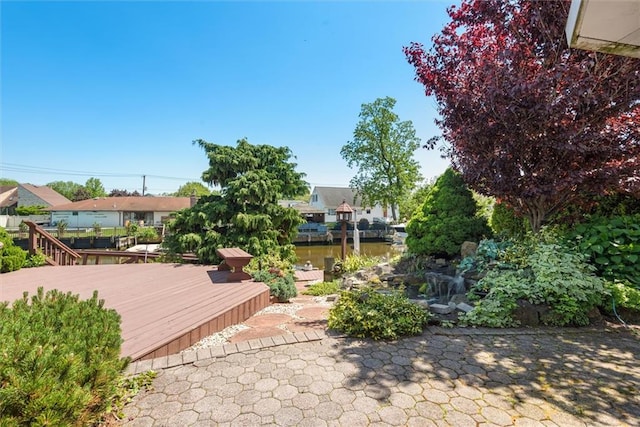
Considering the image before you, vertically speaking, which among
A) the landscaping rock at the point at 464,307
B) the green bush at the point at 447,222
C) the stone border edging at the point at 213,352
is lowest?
the stone border edging at the point at 213,352

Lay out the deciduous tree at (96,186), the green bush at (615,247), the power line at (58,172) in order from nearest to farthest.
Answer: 1. the green bush at (615,247)
2. the power line at (58,172)
3. the deciduous tree at (96,186)

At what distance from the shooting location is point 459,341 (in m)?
3.10

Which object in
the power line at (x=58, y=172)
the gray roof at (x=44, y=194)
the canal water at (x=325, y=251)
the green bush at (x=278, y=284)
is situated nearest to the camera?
the green bush at (x=278, y=284)

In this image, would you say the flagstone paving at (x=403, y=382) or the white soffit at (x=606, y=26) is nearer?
the white soffit at (x=606, y=26)

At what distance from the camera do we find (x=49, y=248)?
7.46m

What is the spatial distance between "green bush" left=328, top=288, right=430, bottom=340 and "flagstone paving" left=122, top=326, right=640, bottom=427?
140 millimetres

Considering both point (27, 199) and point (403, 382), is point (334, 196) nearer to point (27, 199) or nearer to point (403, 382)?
point (403, 382)

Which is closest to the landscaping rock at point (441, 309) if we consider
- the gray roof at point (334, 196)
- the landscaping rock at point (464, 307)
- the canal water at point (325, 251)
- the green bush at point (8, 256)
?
the landscaping rock at point (464, 307)

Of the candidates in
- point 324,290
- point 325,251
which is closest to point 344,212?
point 324,290

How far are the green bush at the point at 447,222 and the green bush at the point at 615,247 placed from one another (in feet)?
6.59

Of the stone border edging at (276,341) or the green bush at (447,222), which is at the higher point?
the green bush at (447,222)

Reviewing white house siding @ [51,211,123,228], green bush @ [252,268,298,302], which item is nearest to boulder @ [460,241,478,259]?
green bush @ [252,268,298,302]

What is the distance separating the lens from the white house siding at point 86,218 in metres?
29.1

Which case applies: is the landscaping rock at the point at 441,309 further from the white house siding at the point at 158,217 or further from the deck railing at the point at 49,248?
the white house siding at the point at 158,217
